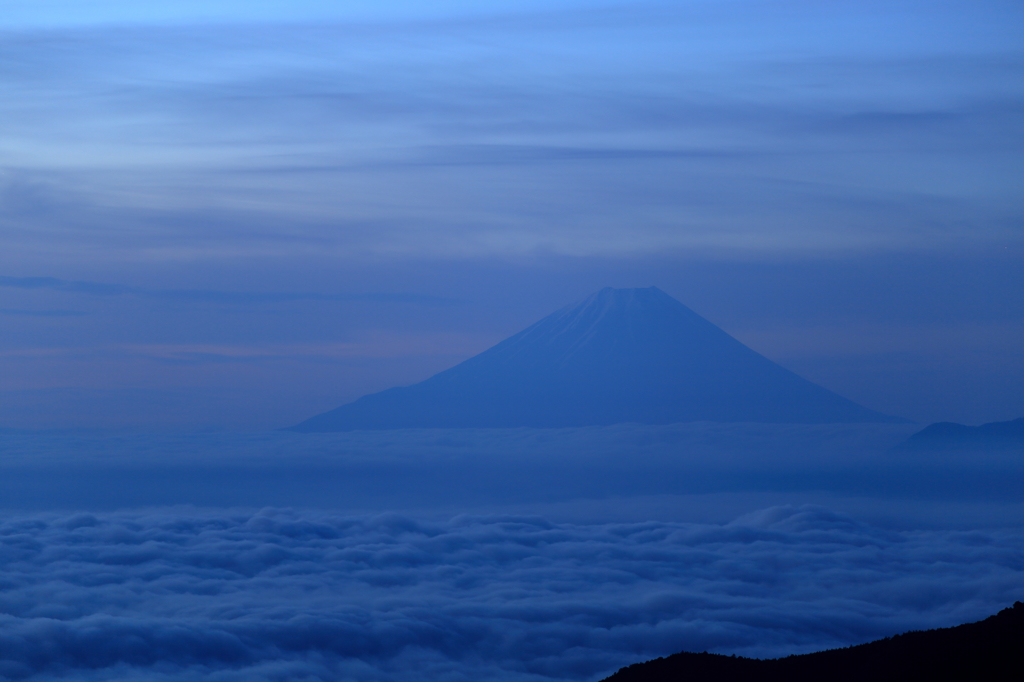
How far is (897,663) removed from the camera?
27.0 m

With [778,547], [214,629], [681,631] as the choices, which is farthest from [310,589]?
[778,547]

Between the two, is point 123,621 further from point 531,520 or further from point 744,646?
point 531,520

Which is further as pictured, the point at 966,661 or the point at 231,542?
the point at 231,542

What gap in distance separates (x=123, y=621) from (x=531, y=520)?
52726 millimetres

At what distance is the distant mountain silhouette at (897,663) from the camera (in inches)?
987

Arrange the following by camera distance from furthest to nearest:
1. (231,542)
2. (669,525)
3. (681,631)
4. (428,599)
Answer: (669,525), (231,542), (428,599), (681,631)

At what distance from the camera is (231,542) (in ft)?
241

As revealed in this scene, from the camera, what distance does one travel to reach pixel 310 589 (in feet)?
201

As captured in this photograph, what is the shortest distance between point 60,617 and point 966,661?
47748 mm

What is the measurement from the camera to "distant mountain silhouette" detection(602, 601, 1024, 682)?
25078 mm

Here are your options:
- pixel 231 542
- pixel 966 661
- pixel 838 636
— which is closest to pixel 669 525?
pixel 838 636

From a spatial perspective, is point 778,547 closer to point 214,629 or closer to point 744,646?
point 744,646

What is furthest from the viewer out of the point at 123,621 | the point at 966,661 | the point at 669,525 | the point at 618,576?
the point at 669,525

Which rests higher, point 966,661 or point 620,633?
point 966,661
